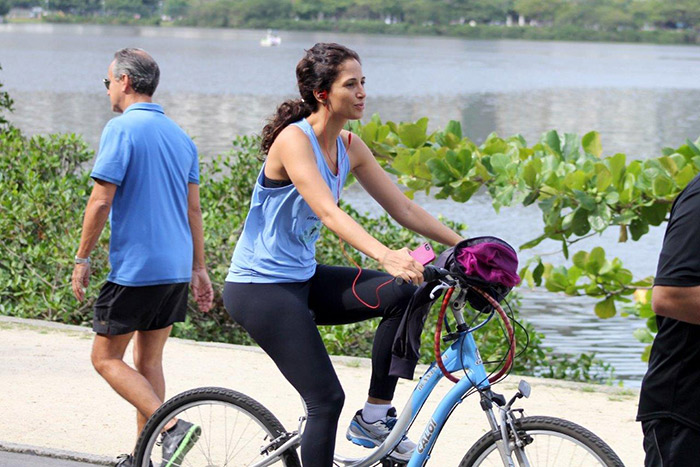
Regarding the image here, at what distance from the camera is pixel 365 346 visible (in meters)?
8.33

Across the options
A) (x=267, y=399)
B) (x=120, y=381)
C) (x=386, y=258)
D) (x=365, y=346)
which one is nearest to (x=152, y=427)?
(x=120, y=381)

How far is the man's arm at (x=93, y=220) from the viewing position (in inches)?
189

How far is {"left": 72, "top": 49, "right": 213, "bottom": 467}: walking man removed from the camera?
483 cm

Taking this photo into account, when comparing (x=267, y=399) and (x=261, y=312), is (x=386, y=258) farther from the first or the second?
(x=267, y=399)

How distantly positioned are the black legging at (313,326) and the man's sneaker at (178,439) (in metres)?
0.55

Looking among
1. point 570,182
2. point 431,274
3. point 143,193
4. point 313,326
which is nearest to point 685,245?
point 431,274

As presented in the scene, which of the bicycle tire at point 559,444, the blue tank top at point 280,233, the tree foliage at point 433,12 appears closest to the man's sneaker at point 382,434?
the bicycle tire at point 559,444

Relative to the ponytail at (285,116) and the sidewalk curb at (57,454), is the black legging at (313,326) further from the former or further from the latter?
the sidewalk curb at (57,454)

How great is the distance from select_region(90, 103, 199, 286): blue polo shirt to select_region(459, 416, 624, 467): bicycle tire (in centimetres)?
171

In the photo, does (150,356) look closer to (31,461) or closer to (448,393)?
(31,461)

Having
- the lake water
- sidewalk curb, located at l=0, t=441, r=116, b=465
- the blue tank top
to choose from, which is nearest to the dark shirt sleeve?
the blue tank top

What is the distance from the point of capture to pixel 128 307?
16.0 feet

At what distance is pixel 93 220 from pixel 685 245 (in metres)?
2.59

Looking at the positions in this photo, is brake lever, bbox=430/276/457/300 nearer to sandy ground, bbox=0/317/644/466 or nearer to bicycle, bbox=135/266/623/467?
bicycle, bbox=135/266/623/467
